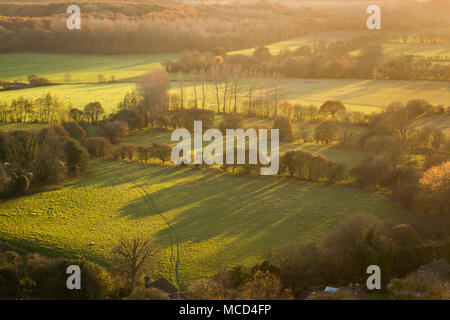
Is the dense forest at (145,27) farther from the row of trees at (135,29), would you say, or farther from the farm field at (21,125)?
the farm field at (21,125)

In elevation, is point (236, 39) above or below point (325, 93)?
→ above

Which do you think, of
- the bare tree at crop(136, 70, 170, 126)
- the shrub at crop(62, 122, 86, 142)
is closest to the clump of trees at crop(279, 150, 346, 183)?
the shrub at crop(62, 122, 86, 142)

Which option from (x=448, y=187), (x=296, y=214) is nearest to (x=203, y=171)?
(x=296, y=214)

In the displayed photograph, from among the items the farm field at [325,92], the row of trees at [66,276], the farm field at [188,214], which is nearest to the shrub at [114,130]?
the farm field at [325,92]

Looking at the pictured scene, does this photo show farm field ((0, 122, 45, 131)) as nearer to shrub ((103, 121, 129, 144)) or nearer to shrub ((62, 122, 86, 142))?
shrub ((62, 122, 86, 142))

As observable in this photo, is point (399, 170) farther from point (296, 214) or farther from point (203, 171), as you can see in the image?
point (203, 171)

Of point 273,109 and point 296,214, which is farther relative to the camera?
point 273,109

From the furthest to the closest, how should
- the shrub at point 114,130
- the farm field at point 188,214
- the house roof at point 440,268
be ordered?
the shrub at point 114,130, the farm field at point 188,214, the house roof at point 440,268
